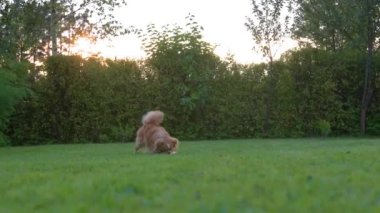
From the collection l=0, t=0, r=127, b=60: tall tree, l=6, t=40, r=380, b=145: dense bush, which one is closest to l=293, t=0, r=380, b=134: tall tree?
l=6, t=40, r=380, b=145: dense bush

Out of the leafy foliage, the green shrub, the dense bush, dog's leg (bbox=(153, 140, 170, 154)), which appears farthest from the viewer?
the dense bush

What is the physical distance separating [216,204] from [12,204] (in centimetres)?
200

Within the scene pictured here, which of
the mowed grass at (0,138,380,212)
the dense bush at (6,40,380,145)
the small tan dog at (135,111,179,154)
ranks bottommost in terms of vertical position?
the mowed grass at (0,138,380,212)

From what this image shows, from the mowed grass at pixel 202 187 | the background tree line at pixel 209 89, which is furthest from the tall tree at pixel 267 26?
the mowed grass at pixel 202 187

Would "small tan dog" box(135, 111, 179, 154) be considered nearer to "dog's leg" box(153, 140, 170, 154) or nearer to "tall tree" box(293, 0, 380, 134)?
"dog's leg" box(153, 140, 170, 154)

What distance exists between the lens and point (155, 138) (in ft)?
41.7

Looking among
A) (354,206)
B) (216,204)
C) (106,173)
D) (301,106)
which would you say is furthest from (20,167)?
(301,106)

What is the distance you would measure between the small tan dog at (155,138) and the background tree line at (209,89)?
860 cm

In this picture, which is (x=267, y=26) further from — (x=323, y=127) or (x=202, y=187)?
(x=202, y=187)

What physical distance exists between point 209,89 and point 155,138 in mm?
10033

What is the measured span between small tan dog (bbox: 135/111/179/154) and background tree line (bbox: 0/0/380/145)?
Answer: 339 inches

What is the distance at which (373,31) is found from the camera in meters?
22.4

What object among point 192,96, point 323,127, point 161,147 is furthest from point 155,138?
point 323,127

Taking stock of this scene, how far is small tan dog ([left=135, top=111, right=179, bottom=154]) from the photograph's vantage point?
1263cm
